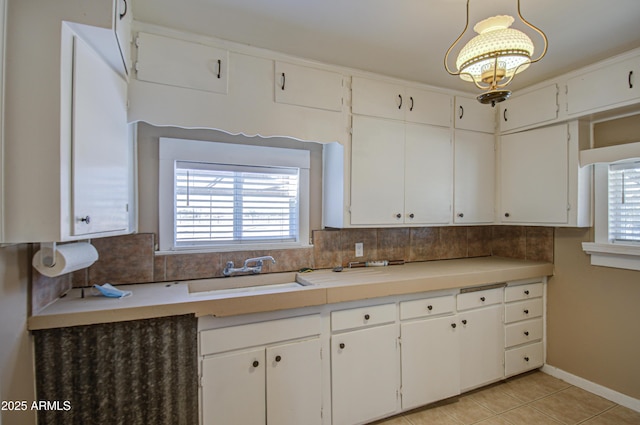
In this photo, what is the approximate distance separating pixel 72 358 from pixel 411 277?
191cm

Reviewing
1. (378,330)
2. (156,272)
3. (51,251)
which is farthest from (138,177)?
(378,330)

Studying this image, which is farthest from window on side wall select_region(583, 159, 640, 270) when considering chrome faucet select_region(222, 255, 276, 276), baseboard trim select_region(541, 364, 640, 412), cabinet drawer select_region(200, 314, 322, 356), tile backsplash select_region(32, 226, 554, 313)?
chrome faucet select_region(222, 255, 276, 276)

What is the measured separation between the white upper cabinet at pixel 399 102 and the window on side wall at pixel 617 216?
4.20 ft

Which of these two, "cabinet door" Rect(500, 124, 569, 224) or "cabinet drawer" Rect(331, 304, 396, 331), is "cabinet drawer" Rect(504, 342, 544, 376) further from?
"cabinet drawer" Rect(331, 304, 396, 331)

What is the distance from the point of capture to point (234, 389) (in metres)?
1.58

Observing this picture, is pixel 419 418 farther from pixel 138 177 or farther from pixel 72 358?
pixel 138 177

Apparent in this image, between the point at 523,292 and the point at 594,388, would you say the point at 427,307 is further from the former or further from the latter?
the point at 594,388

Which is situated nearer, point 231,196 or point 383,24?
point 383,24

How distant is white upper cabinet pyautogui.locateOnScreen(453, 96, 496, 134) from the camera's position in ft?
8.60

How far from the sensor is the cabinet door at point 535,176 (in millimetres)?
2404

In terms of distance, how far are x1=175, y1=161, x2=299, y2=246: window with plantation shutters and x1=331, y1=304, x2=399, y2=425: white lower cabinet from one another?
0.85 m

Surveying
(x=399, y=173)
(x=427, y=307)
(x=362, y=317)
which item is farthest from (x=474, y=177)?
(x=362, y=317)

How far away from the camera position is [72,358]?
1350 millimetres

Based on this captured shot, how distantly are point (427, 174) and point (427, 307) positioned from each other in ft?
3.52
